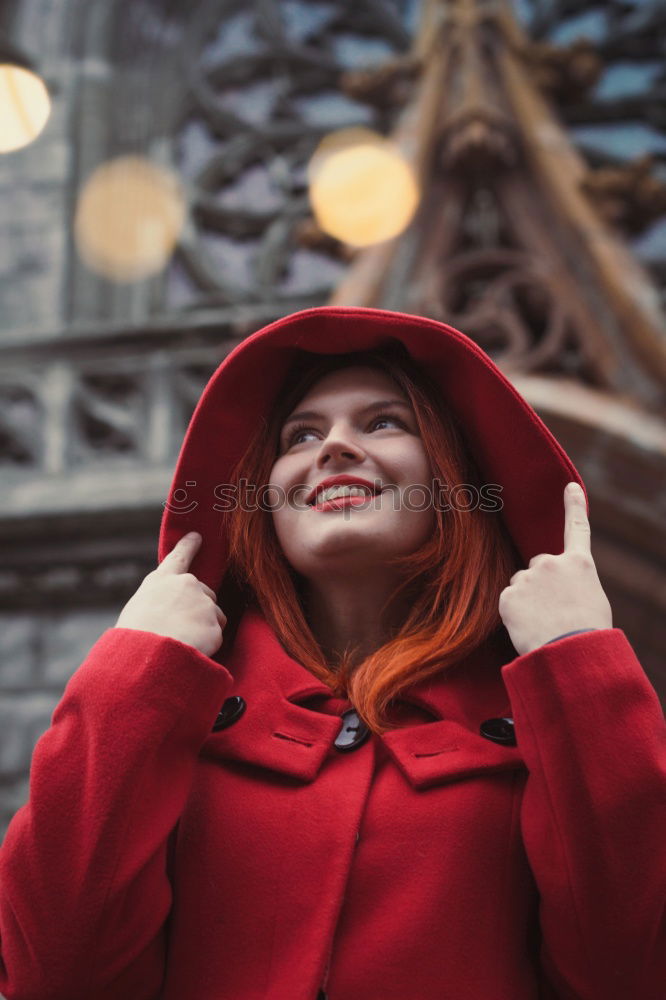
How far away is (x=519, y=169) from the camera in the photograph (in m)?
4.26

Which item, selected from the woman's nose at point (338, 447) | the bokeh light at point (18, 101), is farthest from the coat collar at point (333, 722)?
the bokeh light at point (18, 101)

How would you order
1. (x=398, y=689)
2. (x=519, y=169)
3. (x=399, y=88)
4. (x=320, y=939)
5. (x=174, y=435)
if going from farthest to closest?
(x=399, y=88) → (x=519, y=169) → (x=174, y=435) → (x=398, y=689) → (x=320, y=939)

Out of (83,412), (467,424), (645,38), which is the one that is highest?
(645,38)

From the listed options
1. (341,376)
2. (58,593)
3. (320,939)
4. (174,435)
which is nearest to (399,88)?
(174,435)

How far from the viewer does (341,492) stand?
1428mm

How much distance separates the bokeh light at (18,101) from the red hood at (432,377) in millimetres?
2173

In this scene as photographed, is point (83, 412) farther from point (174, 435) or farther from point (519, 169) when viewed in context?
point (519, 169)

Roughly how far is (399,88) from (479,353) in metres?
3.42

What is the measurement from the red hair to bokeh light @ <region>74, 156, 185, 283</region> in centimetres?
328

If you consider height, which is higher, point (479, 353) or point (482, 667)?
point (479, 353)

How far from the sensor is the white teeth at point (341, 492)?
1.43m

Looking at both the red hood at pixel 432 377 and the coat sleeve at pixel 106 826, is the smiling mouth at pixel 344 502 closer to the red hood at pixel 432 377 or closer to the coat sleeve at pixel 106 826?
the red hood at pixel 432 377

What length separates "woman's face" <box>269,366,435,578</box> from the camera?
4.63ft

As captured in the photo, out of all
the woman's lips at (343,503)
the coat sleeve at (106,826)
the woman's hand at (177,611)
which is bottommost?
the coat sleeve at (106,826)
